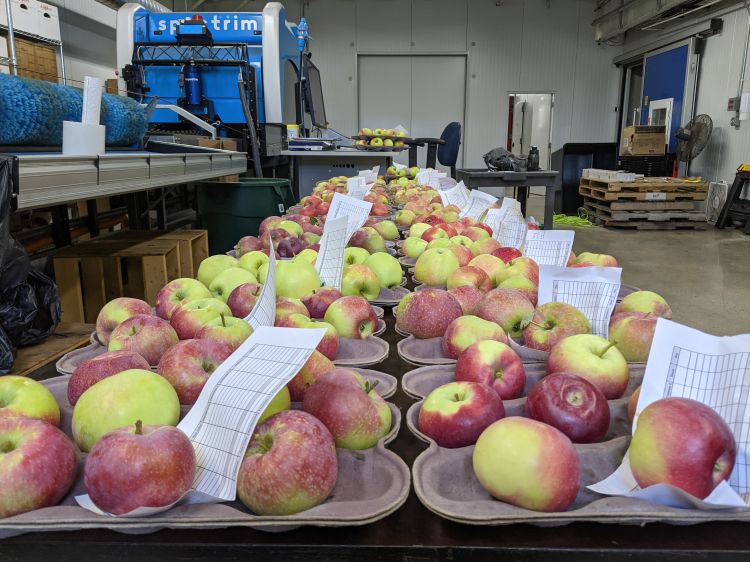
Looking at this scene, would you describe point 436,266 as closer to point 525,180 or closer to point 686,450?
point 686,450

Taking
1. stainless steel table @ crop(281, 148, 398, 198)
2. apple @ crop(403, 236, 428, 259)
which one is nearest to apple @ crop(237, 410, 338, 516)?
apple @ crop(403, 236, 428, 259)

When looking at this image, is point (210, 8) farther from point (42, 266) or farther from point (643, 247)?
point (42, 266)

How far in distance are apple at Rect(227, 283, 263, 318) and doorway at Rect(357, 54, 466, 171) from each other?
12.6 m

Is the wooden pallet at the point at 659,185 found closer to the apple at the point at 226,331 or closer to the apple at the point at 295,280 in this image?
the apple at the point at 295,280

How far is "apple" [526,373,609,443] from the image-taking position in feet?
2.46

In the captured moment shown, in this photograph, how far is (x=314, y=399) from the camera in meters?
0.76

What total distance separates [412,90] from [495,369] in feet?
43.1

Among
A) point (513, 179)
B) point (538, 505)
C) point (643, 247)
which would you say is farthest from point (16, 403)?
point (643, 247)

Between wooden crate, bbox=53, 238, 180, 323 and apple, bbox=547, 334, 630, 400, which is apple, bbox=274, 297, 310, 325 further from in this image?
wooden crate, bbox=53, 238, 180, 323

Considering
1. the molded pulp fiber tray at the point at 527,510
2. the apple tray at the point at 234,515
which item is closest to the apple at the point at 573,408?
the molded pulp fiber tray at the point at 527,510

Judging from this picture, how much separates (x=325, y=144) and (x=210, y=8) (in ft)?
29.3

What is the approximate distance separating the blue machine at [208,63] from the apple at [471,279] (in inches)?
166

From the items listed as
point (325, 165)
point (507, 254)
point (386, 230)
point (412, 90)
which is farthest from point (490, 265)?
point (412, 90)

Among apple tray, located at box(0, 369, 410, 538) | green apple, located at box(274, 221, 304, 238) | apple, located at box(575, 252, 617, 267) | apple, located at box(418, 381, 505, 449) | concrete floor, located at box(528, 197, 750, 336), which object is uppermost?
green apple, located at box(274, 221, 304, 238)
